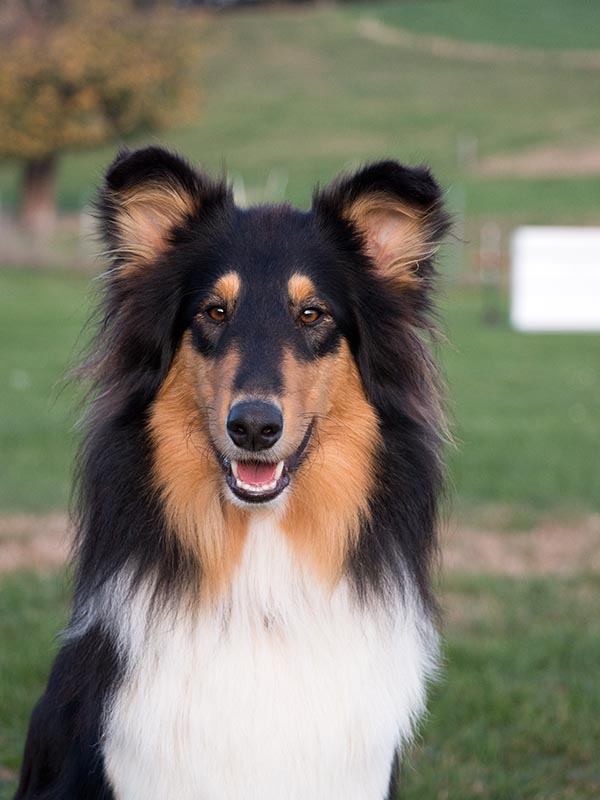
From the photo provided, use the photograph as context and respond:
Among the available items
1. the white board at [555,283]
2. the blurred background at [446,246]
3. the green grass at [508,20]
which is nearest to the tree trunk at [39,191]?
the blurred background at [446,246]

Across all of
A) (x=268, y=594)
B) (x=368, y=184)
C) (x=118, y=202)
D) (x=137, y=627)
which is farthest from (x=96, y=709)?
(x=368, y=184)

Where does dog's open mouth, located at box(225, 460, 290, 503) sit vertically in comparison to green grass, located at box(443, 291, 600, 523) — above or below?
above

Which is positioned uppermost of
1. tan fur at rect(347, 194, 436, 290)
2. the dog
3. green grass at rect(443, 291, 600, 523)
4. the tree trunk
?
the tree trunk

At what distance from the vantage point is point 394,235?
423 centimetres

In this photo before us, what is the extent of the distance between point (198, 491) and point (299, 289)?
2.49ft


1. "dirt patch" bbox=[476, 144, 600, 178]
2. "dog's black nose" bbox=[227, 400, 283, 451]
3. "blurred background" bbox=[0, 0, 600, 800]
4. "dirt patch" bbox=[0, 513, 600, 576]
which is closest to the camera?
"dog's black nose" bbox=[227, 400, 283, 451]

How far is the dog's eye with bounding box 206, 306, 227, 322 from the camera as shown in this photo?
3990mm

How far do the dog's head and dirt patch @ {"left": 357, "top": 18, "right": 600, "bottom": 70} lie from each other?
6130 cm

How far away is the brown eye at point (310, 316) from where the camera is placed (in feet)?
13.2

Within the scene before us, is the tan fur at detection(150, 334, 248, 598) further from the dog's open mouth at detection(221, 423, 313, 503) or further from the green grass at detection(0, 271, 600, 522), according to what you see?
the green grass at detection(0, 271, 600, 522)

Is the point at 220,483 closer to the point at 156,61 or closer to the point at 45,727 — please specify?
the point at 45,727

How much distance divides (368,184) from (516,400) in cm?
1271

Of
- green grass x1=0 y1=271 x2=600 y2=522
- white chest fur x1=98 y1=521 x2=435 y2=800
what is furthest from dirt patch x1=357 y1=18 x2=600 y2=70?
white chest fur x1=98 y1=521 x2=435 y2=800

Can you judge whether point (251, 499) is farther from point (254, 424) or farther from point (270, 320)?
point (270, 320)
